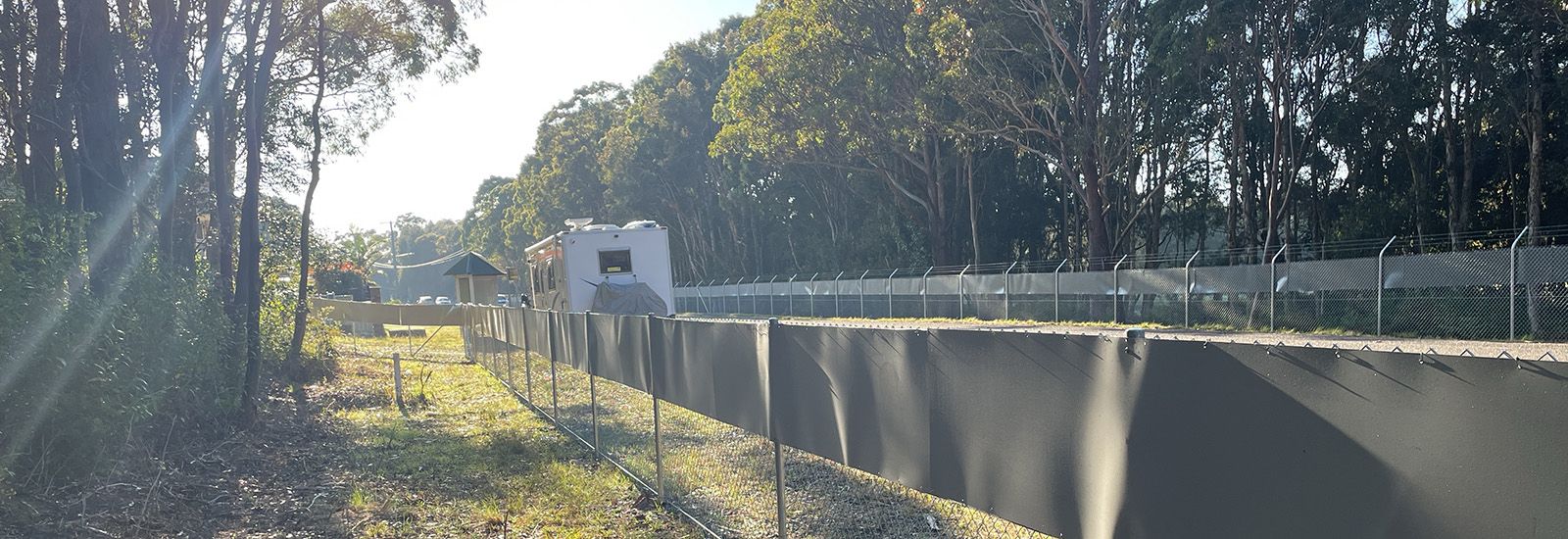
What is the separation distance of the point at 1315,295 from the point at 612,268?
1321cm

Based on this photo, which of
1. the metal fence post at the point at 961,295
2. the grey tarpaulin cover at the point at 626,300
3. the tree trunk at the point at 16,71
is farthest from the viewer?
the metal fence post at the point at 961,295

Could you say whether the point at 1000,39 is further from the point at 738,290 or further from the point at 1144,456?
the point at 1144,456

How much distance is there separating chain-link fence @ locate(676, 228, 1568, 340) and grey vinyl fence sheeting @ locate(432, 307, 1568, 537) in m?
14.1

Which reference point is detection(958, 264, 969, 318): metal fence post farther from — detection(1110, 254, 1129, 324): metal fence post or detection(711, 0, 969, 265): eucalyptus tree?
detection(1110, 254, 1129, 324): metal fence post

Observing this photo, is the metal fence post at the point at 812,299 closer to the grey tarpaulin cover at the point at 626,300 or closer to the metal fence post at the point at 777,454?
the grey tarpaulin cover at the point at 626,300

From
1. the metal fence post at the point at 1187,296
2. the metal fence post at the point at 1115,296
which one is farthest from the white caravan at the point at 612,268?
the metal fence post at the point at 1187,296

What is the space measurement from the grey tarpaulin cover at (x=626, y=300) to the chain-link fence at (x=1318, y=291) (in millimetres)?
9419

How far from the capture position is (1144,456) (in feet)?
10.5

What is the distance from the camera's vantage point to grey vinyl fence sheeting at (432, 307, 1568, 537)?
7.55 ft

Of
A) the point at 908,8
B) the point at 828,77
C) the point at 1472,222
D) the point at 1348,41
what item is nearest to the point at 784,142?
the point at 828,77

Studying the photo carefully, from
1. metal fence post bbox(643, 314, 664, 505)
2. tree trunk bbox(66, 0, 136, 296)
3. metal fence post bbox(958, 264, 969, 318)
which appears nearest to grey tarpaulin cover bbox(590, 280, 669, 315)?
tree trunk bbox(66, 0, 136, 296)

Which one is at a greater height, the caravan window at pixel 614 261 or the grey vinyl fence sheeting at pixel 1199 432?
the caravan window at pixel 614 261

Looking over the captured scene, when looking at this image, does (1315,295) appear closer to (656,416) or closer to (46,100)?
(656,416)

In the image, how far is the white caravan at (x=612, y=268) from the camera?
20.6 meters
